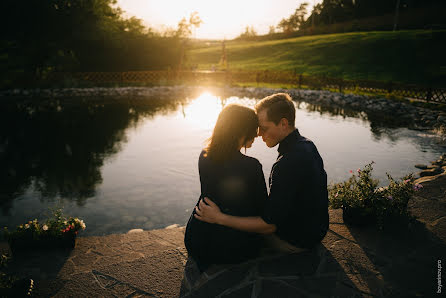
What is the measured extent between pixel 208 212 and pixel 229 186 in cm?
40

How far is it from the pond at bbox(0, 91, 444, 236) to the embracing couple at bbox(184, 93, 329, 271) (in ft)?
10.1

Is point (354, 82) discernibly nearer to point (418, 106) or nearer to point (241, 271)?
point (418, 106)

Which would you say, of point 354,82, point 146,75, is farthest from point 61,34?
point 354,82

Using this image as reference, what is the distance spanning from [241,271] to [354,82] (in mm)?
27470

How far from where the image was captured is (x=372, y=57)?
4219 centimetres

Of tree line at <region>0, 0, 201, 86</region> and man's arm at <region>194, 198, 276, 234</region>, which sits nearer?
man's arm at <region>194, 198, 276, 234</region>

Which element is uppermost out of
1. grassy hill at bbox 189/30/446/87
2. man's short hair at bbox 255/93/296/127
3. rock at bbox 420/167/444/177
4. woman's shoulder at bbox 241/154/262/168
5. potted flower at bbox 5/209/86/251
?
grassy hill at bbox 189/30/446/87

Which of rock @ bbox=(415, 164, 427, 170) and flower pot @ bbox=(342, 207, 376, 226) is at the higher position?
flower pot @ bbox=(342, 207, 376, 226)

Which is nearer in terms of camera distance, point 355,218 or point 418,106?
point 355,218

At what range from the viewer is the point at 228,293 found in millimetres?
3203

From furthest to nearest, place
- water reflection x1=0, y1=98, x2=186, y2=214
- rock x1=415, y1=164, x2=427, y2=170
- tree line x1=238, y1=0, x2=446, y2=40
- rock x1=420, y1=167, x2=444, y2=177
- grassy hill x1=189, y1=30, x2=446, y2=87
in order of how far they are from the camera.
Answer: tree line x1=238, y1=0, x2=446, y2=40
grassy hill x1=189, y1=30, x2=446, y2=87
rock x1=415, y1=164, x2=427, y2=170
rock x1=420, y1=167, x2=444, y2=177
water reflection x1=0, y1=98, x2=186, y2=214

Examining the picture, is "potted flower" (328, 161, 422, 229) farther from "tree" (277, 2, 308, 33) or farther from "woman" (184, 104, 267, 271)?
"tree" (277, 2, 308, 33)

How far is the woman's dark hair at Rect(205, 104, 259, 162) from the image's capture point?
2.77 meters

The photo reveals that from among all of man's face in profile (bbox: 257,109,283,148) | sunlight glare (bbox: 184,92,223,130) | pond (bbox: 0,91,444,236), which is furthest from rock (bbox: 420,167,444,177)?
sunlight glare (bbox: 184,92,223,130)
